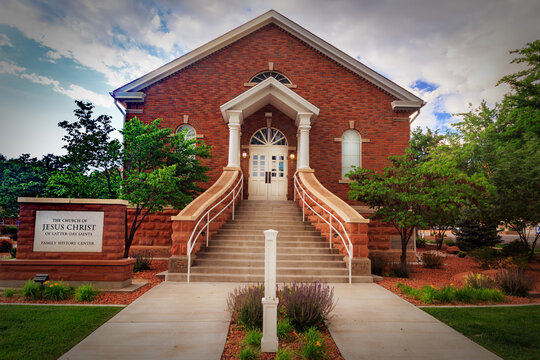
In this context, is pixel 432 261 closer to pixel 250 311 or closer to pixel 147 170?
pixel 250 311

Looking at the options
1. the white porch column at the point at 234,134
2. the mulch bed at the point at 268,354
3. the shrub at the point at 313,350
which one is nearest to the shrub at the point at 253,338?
the mulch bed at the point at 268,354

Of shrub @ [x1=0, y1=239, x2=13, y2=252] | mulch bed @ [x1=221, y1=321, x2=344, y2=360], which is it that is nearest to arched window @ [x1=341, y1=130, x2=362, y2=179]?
mulch bed @ [x1=221, y1=321, x2=344, y2=360]

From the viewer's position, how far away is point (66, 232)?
7.48 m

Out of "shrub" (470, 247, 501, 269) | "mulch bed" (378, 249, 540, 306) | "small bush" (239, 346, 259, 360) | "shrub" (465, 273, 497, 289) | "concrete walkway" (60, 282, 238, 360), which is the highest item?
"shrub" (470, 247, 501, 269)

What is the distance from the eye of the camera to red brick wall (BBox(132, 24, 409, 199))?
1543 centimetres

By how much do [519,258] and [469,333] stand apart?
768 centimetres

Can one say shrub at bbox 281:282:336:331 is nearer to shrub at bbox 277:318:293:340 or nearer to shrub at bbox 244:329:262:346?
shrub at bbox 277:318:293:340

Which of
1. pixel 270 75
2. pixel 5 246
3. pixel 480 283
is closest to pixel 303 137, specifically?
pixel 270 75

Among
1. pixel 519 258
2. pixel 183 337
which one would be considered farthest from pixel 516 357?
pixel 519 258

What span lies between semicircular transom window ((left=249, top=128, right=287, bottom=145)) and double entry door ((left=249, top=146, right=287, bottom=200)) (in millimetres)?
247

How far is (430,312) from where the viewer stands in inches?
240

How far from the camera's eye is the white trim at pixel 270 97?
1338cm

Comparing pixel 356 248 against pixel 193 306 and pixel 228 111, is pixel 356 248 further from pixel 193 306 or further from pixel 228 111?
pixel 228 111

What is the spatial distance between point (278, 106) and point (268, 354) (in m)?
12.3
